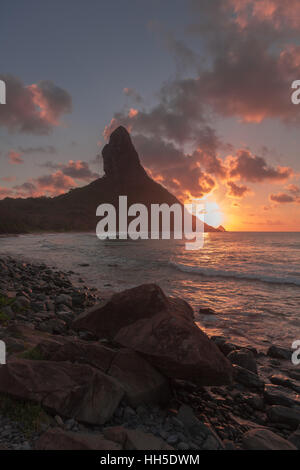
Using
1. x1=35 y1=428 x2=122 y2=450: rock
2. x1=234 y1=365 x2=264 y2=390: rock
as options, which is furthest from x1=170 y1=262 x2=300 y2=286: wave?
x1=35 y1=428 x2=122 y2=450: rock

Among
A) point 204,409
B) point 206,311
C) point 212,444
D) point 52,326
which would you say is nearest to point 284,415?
point 204,409

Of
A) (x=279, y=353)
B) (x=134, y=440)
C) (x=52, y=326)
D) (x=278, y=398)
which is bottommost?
(x=279, y=353)

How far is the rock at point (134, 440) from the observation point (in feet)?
10.5

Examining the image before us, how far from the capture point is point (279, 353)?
7.24 m

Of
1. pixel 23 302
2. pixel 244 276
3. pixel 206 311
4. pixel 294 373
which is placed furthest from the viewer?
pixel 244 276

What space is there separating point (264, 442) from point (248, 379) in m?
2.23

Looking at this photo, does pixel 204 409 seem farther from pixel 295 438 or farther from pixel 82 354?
pixel 82 354

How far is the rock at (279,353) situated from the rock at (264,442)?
13.1 ft

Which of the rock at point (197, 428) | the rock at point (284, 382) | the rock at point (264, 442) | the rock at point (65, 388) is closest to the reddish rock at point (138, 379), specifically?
the rock at point (65, 388)

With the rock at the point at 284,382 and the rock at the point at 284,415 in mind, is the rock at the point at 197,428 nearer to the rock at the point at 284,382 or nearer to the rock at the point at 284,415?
the rock at the point at 284,415

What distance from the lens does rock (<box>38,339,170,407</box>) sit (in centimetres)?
442

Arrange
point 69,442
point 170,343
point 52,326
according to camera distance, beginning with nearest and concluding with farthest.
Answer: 1. point 69,442
2. point 170,343
3. point 52,326
